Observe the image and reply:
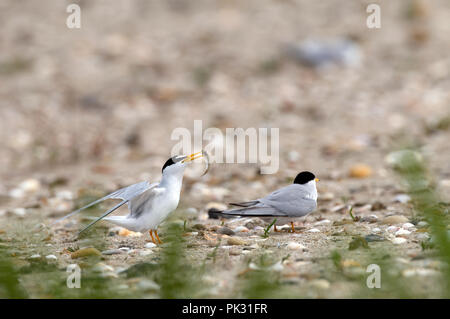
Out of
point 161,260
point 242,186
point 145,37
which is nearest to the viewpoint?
point 161,260

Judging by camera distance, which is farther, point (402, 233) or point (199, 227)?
point (199, 227)

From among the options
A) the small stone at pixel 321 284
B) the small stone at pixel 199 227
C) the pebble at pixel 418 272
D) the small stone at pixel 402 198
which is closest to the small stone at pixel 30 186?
the small stone at pixel 199 227

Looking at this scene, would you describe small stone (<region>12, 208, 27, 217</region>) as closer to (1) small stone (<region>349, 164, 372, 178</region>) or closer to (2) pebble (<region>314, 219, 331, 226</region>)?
(2) pebble (<region>314, 219, 331, 226</region>)

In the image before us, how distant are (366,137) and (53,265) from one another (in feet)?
15.8

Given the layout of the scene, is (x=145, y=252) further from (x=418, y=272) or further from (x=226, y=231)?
(x=418, y=272)

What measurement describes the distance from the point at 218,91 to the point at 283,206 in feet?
17.2

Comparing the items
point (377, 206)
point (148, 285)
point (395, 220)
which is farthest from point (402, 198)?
point (148, 285)

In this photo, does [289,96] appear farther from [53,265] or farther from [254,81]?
[53,265]

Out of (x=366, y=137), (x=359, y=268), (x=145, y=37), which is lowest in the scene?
(x=359, y=268)

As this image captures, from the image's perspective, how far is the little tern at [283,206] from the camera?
13.6 ft

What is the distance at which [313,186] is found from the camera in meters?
4.45

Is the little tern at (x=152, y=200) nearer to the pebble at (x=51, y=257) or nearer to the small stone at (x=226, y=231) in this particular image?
the pebble at (x=51, y=257)

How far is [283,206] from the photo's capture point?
416 centimetres
